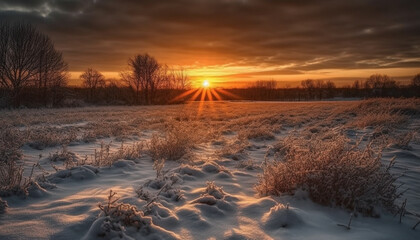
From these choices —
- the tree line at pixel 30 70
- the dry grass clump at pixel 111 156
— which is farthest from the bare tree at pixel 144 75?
the dry grass clump at pixel 111 156

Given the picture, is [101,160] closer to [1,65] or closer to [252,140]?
[252,140]

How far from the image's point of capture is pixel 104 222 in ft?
7.27

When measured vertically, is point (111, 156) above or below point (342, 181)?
below

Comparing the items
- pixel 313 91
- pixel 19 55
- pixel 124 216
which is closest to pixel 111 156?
pixel 124 216

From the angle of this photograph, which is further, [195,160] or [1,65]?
[1,65]

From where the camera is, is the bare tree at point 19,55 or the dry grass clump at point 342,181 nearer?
the dry grass clump at point 342,181

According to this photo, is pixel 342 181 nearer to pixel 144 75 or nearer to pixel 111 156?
pixel 111 156

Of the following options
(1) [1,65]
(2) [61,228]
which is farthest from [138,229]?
(1) [1,65]

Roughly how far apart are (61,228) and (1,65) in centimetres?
3323

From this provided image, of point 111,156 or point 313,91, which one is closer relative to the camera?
point 111,156

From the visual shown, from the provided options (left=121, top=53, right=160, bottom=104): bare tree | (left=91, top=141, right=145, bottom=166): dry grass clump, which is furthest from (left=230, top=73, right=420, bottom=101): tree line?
(left=91, top=141, right=145, bottom=166): dry grass clump

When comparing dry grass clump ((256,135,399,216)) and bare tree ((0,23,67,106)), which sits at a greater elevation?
bare tree ((0,23,67,106))

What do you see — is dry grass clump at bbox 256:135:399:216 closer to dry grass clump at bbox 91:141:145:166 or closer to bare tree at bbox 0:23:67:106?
dry grass clump at bbox 91:141:145:166

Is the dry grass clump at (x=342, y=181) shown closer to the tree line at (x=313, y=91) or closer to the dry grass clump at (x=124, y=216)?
the dry grass clump at (x=124, y=216)
